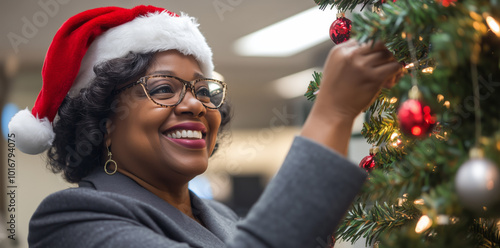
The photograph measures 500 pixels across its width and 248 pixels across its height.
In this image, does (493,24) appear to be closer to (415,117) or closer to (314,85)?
(415,117)

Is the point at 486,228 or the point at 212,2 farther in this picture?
the point at 212,2

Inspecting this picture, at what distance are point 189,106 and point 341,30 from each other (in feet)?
1.38

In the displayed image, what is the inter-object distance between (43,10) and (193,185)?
9.89ft

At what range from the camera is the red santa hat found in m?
1.09

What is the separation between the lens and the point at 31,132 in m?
1.08

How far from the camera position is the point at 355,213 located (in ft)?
2.54

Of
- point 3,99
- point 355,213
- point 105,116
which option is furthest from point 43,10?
point 355,213

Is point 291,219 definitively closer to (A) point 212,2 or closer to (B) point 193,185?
(A) point 212,2

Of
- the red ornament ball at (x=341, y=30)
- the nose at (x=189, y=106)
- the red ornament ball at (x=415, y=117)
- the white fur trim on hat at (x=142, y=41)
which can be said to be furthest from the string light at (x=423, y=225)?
the white fur trim on hat at (x=142, y=41)

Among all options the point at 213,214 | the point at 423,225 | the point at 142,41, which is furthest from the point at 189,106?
the point at 423,225

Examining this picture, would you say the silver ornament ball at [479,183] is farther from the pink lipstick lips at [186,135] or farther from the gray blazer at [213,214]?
the pink lipstick lips at [186,135]

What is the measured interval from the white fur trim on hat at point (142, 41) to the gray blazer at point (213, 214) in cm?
27

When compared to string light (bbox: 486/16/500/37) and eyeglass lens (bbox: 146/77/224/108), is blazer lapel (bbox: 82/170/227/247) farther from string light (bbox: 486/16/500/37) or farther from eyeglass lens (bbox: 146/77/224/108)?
string light (bbox: 486/16/500/37)

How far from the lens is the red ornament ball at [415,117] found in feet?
1.56
